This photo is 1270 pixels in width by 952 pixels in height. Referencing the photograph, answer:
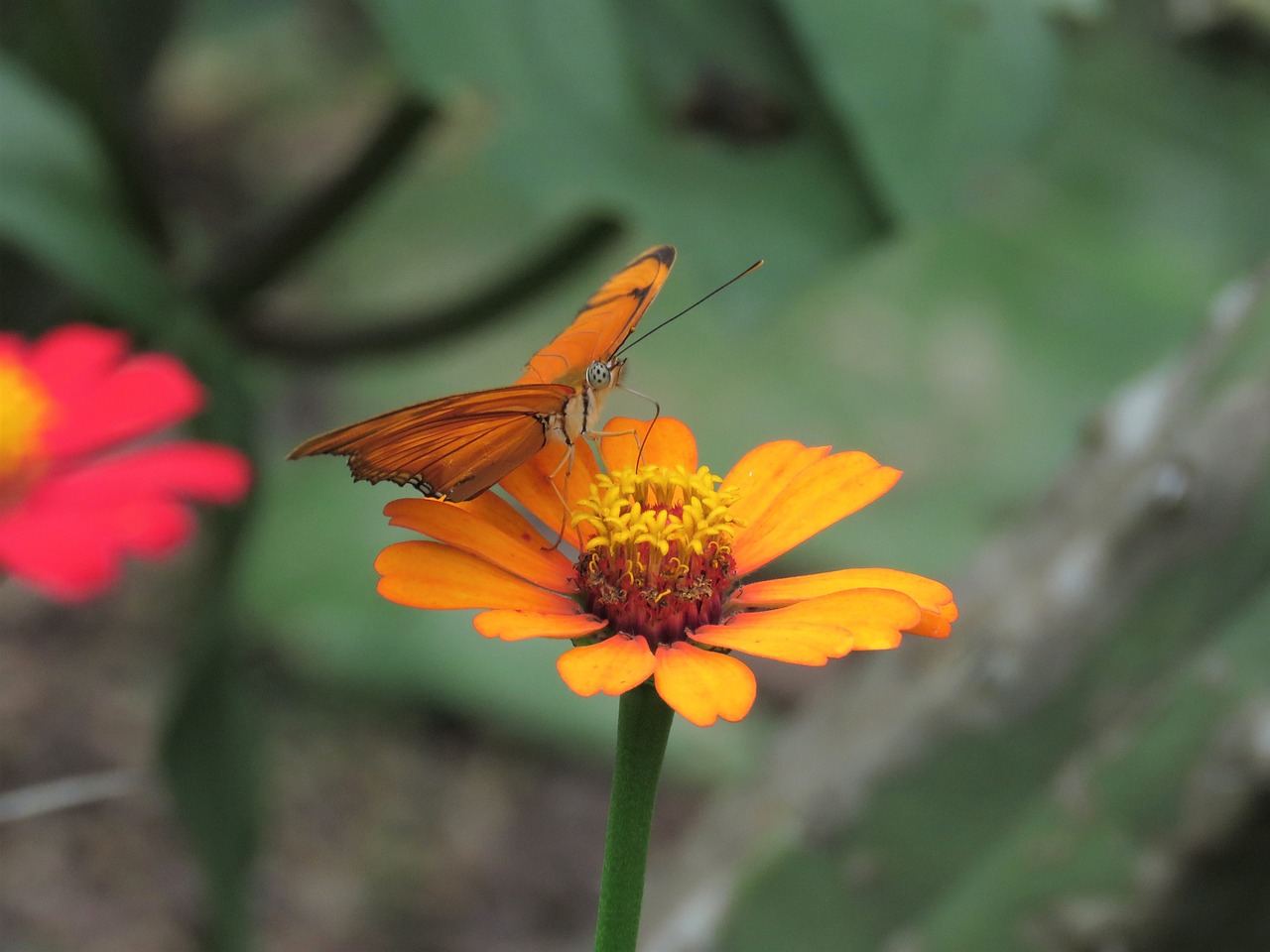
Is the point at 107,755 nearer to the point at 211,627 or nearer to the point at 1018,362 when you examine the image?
the point at 211,627

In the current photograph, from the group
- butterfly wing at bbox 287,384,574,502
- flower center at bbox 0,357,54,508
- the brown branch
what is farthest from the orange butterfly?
the brown branch

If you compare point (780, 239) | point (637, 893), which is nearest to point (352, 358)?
point (780, 239)

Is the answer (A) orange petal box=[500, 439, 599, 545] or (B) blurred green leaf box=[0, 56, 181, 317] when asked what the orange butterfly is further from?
(B) blurred green leaf box=[0, 56, 181, 317]

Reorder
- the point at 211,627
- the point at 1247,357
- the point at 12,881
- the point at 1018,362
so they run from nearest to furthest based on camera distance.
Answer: the point at 1247,357
the point at 211,627
the point at 12,881
the point at 1018,362

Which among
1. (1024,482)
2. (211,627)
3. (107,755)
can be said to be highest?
(1024,482)

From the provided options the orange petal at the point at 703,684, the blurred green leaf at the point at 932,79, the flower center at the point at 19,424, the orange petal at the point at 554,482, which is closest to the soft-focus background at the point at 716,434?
the blurred green leaf at the point at 932,79

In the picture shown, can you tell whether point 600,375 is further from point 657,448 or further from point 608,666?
point 608,666
